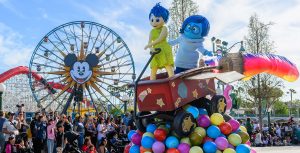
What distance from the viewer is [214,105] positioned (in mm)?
7035

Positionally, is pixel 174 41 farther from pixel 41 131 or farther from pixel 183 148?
pixel 41 131

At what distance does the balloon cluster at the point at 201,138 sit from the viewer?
20.9 feet

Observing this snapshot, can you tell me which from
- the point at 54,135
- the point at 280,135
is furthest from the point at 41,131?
the point at 280,135

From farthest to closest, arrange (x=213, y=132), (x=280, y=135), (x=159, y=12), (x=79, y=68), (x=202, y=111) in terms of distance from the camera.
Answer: (x=79, y=68), (x=280, y=135), (x=159, y=12), (x=202, y=111), (x=213, y=132)

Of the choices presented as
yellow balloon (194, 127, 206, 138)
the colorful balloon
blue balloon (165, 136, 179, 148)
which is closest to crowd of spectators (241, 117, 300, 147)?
the colorful balloon

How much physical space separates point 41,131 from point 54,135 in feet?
1.31

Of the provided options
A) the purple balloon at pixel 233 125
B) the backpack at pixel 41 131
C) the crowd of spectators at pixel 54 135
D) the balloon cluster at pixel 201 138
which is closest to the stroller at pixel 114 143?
the crowd of spectators at pixel 54 135

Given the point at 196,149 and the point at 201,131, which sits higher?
the point at 201,131

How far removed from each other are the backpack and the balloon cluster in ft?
19.9

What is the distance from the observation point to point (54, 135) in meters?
12.3

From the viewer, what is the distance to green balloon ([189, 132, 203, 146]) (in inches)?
255

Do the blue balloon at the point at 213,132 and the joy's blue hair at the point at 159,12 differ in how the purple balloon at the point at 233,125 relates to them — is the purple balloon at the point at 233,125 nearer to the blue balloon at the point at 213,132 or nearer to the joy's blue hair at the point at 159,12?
the blue balloon at the point at 213,132

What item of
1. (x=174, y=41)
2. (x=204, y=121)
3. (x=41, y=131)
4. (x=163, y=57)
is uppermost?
(x=174, y=41)

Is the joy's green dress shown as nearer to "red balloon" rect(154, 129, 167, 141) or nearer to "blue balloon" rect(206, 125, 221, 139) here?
"red balloon" rect(154, 129, 167, 141)
